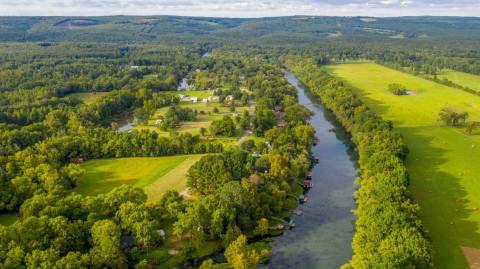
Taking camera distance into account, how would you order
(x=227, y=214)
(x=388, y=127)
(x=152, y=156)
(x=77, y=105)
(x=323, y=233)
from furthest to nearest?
(x=77, y=105) → (x=388, y=127) → (x=152, y=156) → (x=323, y=233) → (x=227, y=214)

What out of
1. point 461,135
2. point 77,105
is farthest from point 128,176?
point 461,135

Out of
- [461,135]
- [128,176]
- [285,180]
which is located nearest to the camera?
[285,180]

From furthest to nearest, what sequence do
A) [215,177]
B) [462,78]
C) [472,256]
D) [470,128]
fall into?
[462,78] < [470,128] < [215,177] < [472,256]

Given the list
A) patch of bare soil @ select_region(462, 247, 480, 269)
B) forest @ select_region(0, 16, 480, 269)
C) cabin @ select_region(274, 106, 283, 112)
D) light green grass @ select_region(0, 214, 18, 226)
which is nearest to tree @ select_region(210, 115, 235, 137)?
forest @ select_region(0, 16, 480, 269)

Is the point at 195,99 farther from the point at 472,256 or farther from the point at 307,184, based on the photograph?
the point at 472,256

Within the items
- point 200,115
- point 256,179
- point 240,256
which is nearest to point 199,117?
point 200,115

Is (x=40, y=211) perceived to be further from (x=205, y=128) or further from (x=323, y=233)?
(x=205, y=128)

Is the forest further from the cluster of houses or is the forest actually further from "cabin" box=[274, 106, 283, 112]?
the cluster of houses
